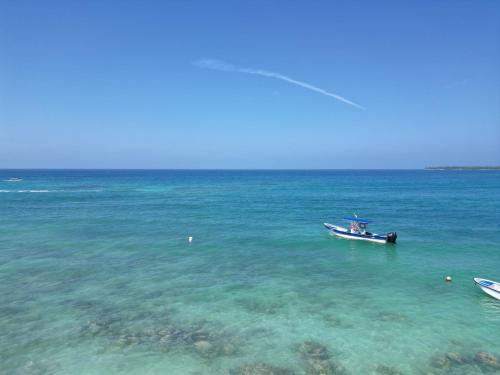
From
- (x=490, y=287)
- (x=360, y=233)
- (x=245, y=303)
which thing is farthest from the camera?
(x=360, y=233)

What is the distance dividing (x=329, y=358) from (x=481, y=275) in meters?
17.2

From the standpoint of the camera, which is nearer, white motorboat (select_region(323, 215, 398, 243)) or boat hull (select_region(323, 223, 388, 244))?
white motorboat (select_region(323, 215, 398, 243))

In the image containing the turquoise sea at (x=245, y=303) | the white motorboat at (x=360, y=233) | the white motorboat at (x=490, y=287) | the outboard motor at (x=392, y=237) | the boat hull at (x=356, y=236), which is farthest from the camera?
the boat hull at (x=356, y=236)

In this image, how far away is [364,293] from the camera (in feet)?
69.3

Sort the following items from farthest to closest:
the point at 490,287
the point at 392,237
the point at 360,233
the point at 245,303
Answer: the point at 360,233 → the point at 392,237 → the point at 490,287 → the point at 245,303

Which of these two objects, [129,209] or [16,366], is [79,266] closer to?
[16,366]

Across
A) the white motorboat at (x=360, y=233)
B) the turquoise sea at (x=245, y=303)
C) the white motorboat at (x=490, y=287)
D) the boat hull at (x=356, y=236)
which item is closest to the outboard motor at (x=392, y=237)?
the white motorboat at (x=360, y=233)

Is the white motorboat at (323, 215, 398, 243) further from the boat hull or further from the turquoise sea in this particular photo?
the turquoise sea

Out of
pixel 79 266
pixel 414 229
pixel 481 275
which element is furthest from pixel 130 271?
pixel 414 229

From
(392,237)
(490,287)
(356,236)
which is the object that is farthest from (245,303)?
(356,236)

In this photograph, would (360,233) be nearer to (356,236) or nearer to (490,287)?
(356,236)

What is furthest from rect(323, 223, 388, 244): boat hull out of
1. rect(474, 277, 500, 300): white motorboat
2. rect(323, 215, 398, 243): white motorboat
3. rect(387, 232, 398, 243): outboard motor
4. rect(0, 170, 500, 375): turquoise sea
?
rect(474, 277, 500, 300): white motorboat

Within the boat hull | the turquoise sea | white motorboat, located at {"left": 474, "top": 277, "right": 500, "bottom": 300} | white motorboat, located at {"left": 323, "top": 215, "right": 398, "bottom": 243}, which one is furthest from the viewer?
the boat hull

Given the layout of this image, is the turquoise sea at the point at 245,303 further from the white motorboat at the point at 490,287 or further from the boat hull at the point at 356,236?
the boat hull at the point at 356,236
